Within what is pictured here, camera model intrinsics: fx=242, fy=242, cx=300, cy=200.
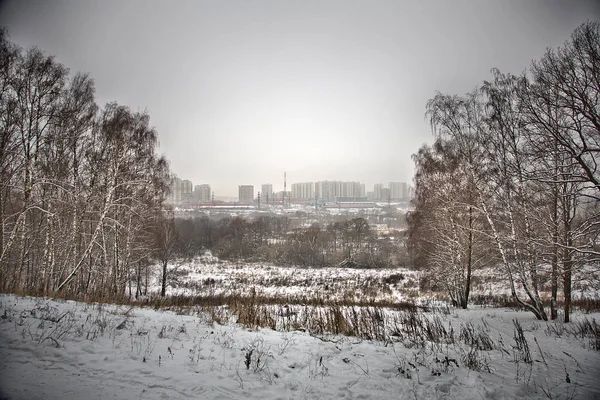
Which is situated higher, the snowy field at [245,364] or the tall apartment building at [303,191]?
the tall apartment building at [303,191]

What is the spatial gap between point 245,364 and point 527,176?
6914mm

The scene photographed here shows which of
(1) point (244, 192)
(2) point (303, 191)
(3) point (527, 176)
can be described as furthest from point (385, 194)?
(3) point (527, 176)

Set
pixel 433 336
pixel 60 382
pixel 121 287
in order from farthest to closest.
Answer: pixel 121 287
pixel 433 336
pixel 60 382

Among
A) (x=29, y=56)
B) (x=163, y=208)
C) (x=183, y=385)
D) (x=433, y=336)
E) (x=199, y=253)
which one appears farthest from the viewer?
(x=199, y=253)

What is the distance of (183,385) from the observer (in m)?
3.15

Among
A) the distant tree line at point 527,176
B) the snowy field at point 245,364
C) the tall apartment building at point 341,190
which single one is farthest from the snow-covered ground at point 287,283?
the tall apartment building at point 341,190

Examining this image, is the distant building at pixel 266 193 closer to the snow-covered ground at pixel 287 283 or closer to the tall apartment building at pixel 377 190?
the tall apartment building at pixel 377 190

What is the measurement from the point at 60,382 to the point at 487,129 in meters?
12.0

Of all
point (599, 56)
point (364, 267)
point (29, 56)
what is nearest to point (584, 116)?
point (599, 56)

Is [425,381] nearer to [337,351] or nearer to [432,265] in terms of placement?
[337,351]

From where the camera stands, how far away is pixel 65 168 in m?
10.2

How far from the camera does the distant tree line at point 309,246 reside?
3353 cm

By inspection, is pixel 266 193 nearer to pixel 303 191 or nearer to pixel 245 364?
pixel 303 191

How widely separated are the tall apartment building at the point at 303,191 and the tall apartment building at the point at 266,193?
10.4m
